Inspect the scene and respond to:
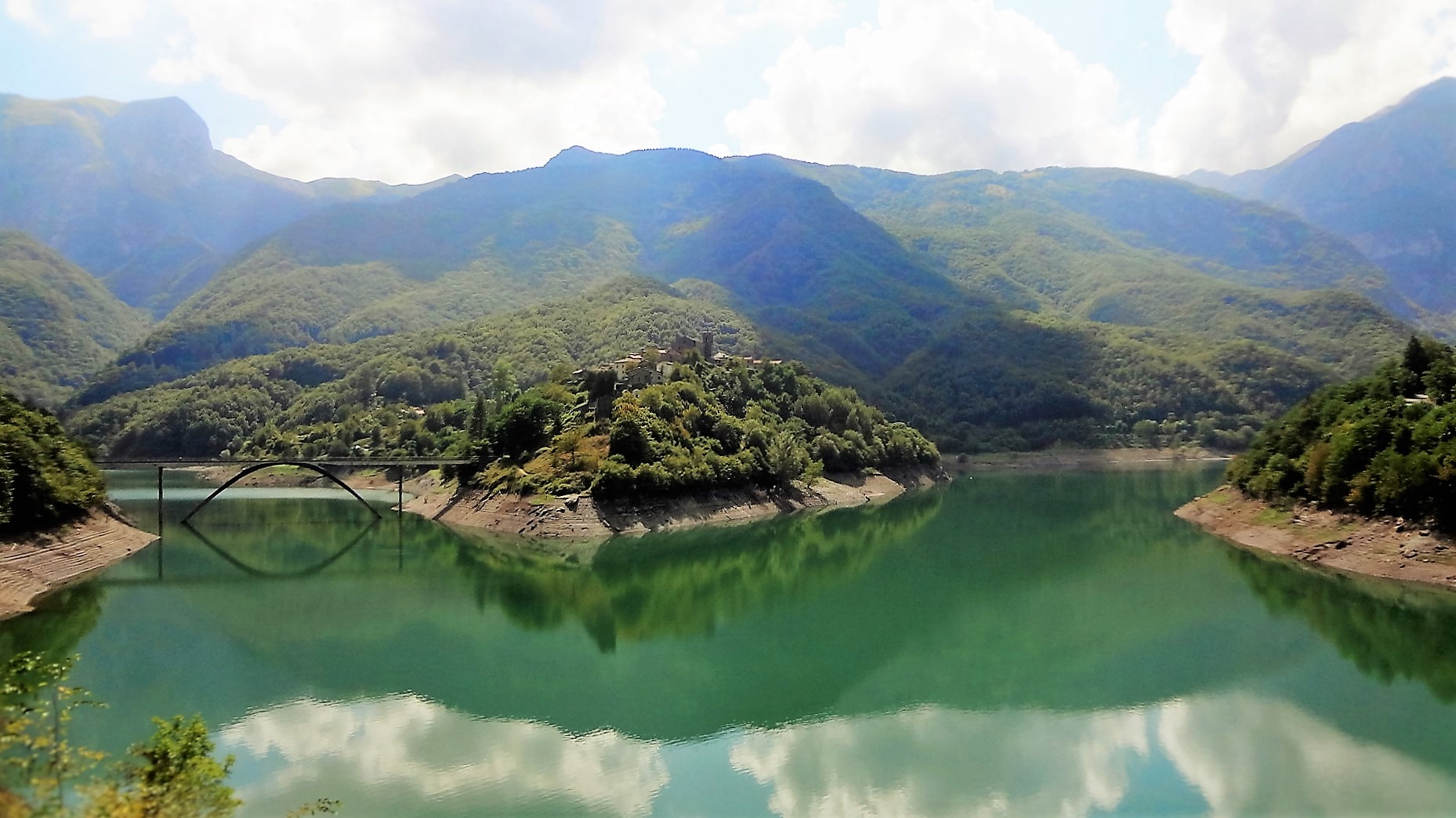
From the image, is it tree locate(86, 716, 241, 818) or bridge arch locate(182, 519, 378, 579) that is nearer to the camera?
tree locate(86, 716, 241, 818)

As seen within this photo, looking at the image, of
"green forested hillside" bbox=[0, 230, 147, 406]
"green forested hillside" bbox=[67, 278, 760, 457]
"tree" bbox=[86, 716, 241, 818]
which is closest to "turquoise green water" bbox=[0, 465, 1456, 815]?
"tree" bbox=[86, 716, 241, 818]

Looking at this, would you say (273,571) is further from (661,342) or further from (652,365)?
(661,342)

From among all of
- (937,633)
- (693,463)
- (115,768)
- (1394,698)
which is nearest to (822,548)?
(693,463)

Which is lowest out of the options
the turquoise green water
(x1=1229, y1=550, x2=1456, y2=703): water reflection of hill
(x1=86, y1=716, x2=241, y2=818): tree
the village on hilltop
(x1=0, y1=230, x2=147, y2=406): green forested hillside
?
the turquoise green water

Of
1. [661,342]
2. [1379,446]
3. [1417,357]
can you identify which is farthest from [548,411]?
[661,342]

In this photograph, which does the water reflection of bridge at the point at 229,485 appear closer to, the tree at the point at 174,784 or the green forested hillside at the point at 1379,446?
the tree at the point at 174,784

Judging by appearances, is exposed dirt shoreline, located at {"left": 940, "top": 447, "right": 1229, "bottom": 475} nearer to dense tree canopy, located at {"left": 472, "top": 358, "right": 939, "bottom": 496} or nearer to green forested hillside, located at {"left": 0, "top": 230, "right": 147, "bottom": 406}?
dense tree canopy, located at {"left": 472, "top": 358, "right": 939, "bottom": 496}

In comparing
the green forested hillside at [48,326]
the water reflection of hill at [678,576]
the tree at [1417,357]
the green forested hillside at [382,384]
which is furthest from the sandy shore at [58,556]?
the green forested hillside at [48,326]
